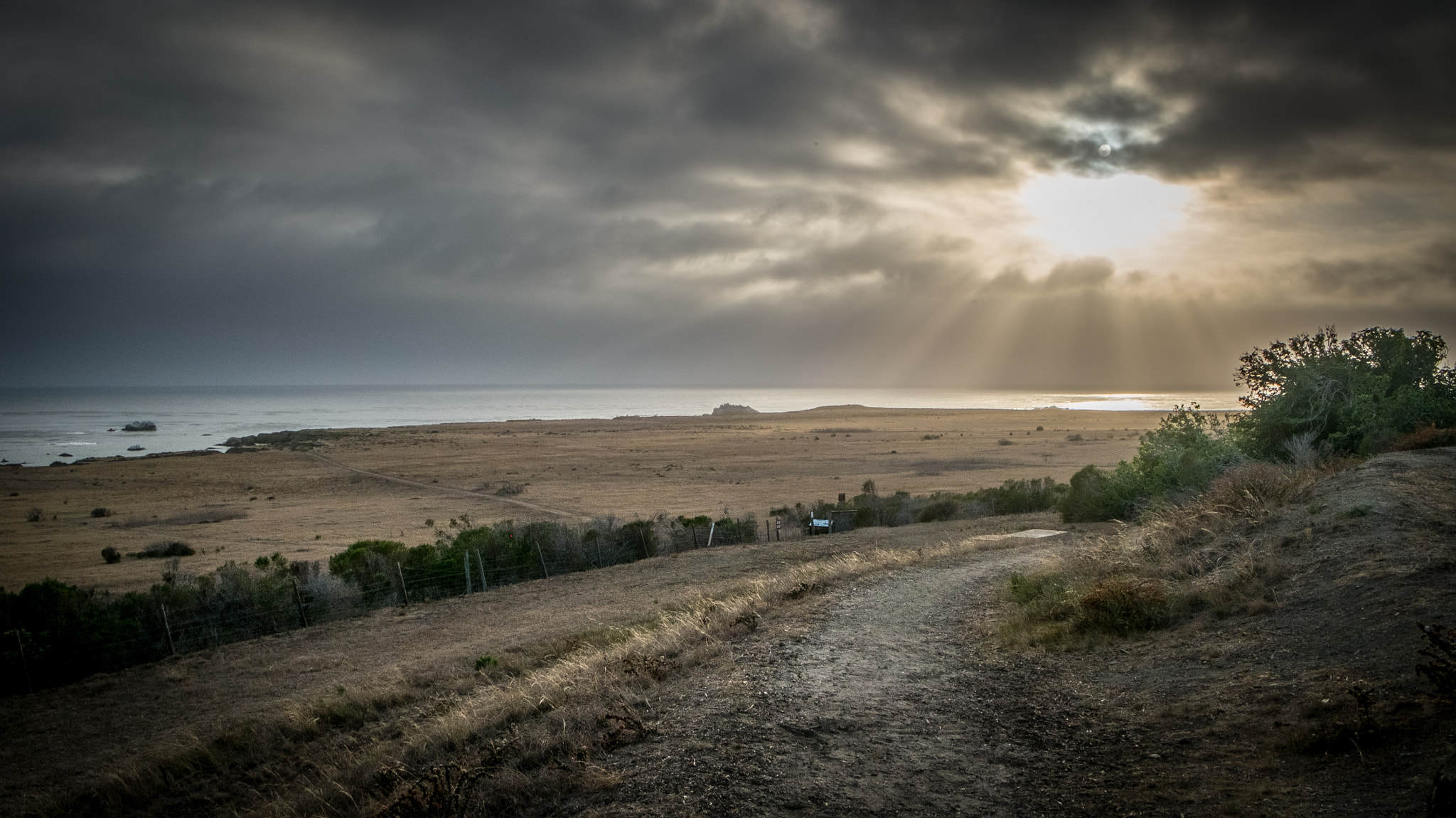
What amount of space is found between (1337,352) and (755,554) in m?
18.4

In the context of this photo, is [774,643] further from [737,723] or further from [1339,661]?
[1339,661]

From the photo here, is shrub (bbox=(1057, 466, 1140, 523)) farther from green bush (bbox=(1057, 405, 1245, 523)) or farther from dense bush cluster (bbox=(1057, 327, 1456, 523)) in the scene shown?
dense bush cluster (bbox=(1057, 327, 1456, 523))

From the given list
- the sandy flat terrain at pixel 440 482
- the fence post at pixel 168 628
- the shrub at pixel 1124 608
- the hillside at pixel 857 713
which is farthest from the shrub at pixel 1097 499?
the fence post at pixel 168 628

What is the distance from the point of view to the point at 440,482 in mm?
59750

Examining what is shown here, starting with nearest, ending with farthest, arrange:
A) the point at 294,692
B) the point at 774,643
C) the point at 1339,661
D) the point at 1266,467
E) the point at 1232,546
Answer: the point at 1339,661
the point at 774,643
the point at 1232,546
the point at 294,692
the point at 1266,467

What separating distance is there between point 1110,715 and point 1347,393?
18.6m

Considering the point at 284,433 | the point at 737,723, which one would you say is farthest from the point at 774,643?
the point at 284,433

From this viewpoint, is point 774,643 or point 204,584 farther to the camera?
point 204,584

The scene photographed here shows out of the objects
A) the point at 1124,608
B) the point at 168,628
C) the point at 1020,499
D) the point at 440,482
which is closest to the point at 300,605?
the point at 168,628

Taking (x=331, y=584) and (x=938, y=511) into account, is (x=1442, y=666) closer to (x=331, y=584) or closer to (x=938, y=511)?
(x=331, y=584)

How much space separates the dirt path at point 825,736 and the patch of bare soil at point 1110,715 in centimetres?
3

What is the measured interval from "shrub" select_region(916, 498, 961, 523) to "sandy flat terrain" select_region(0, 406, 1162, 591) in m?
11.2

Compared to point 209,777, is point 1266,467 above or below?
above

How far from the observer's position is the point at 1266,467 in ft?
50.8
